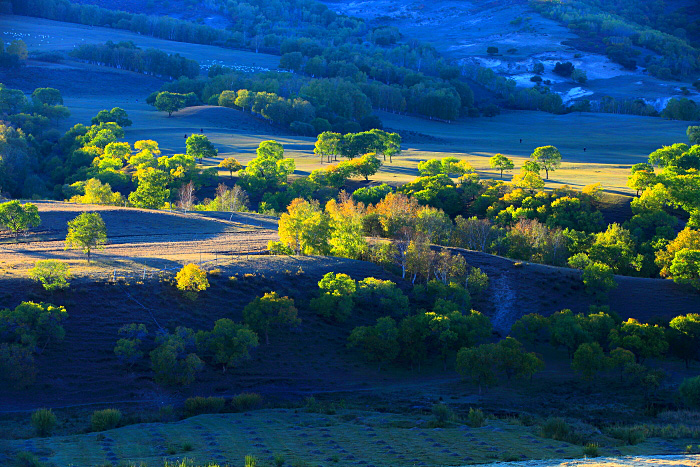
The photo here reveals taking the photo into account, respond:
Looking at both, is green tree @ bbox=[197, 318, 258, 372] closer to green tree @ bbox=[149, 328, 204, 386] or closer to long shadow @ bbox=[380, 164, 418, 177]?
green tree @ bbox=[149, 328, 204, 386]

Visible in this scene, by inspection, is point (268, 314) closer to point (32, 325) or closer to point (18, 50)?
point (32, 325)

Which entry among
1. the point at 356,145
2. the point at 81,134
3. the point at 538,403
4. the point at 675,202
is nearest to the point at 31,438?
the point at 538,403

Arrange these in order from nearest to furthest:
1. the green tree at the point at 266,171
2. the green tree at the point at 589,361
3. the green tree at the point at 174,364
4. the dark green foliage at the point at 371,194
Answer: the green tree at the point at 174,364, the green tree at the point at 589,361, the dark green foliage at the point at 371,194, the green tree at the point at 266,171

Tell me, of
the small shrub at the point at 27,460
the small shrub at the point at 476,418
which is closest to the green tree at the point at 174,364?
the small shrub at the point at 27,460

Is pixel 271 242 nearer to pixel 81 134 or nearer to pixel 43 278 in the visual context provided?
pixel 43 278

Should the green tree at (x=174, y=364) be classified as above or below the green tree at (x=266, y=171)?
below

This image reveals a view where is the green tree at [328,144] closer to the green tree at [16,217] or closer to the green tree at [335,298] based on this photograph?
the green tree at [16,217]
